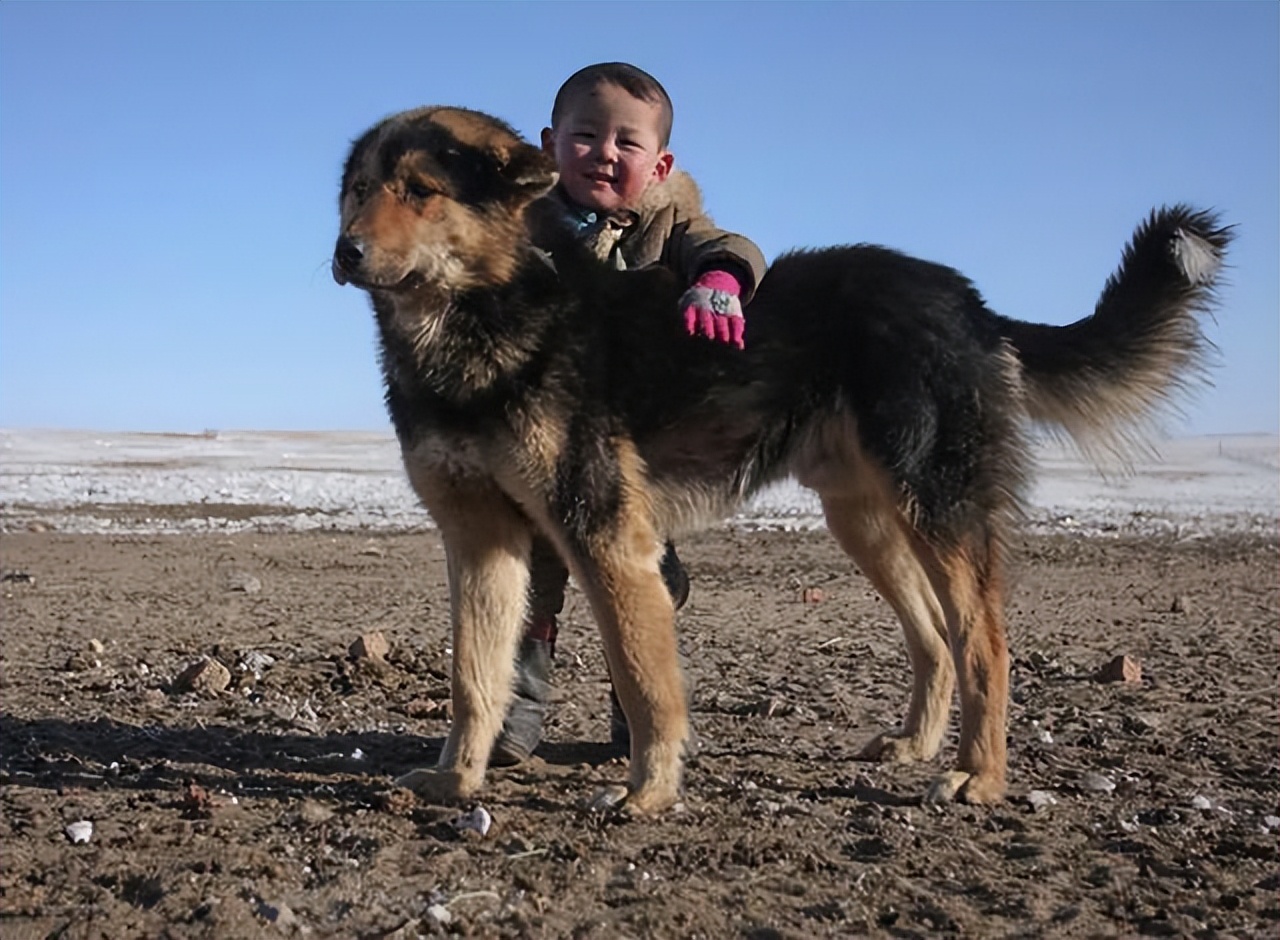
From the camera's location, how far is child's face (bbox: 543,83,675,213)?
181 inches

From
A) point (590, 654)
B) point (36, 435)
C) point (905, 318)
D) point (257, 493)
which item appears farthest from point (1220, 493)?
point (36, 435)

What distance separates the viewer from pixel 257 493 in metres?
20.0

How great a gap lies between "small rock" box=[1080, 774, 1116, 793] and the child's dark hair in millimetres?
2693

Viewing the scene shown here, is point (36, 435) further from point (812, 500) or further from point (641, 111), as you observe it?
point (641, 111)

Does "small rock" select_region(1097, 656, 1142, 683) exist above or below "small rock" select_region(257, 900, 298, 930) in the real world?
above

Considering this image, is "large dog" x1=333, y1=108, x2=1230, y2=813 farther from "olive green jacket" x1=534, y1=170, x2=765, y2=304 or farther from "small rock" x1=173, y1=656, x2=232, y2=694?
"small rock" x1=173, y1=656, x2=232, y2=694

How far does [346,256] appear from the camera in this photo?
12.6 feet

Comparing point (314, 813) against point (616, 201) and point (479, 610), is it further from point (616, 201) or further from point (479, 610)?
point (616, 201)

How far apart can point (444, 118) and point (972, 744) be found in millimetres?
2660

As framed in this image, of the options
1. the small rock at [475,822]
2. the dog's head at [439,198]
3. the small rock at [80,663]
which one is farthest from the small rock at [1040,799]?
the small rock at [80,663]

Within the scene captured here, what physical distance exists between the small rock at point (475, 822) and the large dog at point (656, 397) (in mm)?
319

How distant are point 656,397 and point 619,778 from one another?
135cm

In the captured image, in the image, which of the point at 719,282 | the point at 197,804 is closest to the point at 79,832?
the point at 197,804

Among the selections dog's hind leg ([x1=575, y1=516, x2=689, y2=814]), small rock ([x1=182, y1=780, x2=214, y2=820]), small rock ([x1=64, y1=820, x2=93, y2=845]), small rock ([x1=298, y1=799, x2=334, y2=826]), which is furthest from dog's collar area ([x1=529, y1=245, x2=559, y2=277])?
small rock ([x1=64, y1=820, x2=93, y2=845])
